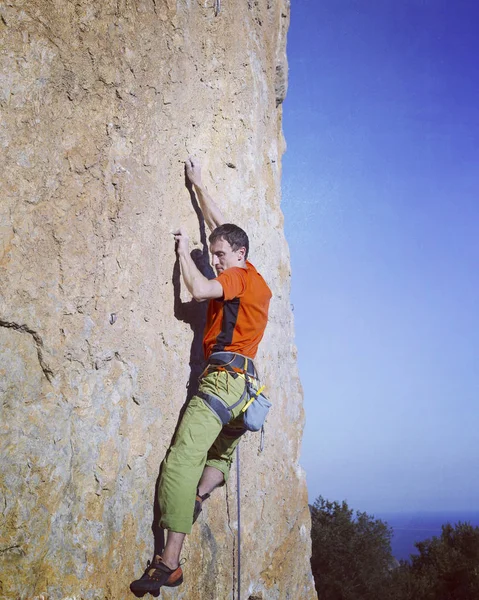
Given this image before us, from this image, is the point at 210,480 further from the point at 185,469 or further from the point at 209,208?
the point at 209,208

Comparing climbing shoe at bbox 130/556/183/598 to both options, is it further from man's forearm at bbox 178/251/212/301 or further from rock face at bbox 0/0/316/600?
man's forearm at bbox 178/251/212/301

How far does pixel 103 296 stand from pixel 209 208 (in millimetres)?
1501

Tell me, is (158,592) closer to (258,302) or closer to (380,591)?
(258,302)

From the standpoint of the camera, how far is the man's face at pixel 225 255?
422 centimetres

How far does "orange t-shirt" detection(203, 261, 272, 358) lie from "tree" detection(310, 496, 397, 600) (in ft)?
65.3

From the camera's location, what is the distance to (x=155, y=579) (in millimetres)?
3459

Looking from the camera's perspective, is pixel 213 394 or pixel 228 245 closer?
pixel 213 394

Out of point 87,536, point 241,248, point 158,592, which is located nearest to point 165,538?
point 158,592

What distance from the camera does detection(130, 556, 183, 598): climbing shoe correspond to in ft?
11.2

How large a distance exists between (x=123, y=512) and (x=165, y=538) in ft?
1.63

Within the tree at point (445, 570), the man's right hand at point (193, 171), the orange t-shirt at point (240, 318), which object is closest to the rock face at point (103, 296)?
the man's right hand at point (193, 171)

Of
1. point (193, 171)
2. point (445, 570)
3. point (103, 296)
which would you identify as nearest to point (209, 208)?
point (193, 171)

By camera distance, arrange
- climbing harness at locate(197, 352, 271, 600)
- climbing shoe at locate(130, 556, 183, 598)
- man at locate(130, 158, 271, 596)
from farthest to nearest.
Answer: climbing harness at locate(197, 352, 271, 600) → man at locate(130, 158, 271, 596) → climbing shoe at locate(130, 556, 183, 598)

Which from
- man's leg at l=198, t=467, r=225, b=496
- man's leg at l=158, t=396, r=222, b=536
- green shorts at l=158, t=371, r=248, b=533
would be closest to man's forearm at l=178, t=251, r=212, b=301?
green shorts at l=158, t=371, r=248, b=533
